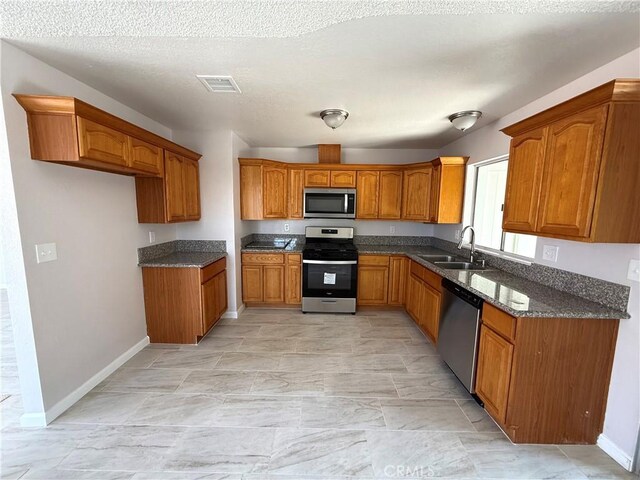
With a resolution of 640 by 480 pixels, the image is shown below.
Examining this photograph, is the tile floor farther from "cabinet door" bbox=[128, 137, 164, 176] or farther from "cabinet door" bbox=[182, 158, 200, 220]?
"cabinet door" bbox=[128, 137, 164, 176]

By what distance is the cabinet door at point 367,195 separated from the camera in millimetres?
3945

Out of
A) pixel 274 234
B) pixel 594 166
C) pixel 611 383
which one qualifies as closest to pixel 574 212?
pixel 594 166

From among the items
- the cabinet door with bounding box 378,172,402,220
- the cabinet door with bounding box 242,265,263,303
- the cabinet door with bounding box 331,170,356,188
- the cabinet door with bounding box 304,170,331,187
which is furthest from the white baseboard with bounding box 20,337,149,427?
the cabinet door with bounding box 378,172,402,220

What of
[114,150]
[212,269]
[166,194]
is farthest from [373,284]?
[114,150]

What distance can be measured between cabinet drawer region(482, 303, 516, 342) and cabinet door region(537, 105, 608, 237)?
616mm

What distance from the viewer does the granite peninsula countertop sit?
9.10 ft

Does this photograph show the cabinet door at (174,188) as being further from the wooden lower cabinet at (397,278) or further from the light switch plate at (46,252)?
the wooden lower cabinet at (397,278)

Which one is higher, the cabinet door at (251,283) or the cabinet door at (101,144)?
the cabinet door at (101,144)

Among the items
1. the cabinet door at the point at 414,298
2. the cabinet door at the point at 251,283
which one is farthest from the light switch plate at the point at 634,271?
the cabinet door at the point at 251,283

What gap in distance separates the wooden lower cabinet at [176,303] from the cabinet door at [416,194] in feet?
9.50

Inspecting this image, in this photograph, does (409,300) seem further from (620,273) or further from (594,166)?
(594,166)

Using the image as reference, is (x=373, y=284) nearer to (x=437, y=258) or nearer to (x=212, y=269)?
(x=437, y=258)

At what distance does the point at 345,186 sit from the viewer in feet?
13.0

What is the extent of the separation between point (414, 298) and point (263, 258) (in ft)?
7.06
